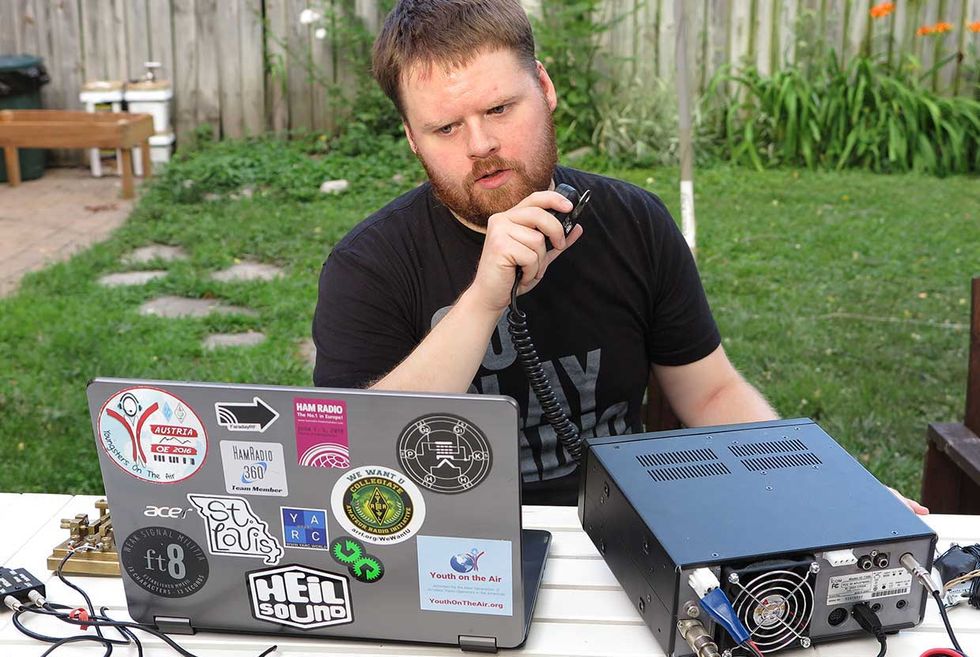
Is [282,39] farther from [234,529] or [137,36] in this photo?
[234,529]

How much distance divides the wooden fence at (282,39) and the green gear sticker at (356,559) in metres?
6.23

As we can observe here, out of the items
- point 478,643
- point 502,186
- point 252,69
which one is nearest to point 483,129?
point 502,186

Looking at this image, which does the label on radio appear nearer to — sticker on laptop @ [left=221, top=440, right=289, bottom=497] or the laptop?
the laptop

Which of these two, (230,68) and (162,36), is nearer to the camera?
(162,36)

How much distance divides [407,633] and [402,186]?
5.28 metres

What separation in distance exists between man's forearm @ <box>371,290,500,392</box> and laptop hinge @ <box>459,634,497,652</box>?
1.50ft

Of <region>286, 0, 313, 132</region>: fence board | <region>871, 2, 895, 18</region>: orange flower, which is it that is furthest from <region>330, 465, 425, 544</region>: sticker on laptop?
<region>871, 2, 895, 18</region>: orange flower

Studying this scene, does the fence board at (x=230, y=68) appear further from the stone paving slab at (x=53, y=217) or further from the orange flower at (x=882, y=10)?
the orange flower at (x=882, y=10)

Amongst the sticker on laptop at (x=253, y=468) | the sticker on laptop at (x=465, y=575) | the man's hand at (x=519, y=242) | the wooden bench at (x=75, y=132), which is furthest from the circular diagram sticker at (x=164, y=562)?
the wooden bench at (x=75, y=132)

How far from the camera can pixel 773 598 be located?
1257 millimetres

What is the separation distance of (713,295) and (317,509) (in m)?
3.66

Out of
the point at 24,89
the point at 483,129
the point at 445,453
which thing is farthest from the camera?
the point at 24,89

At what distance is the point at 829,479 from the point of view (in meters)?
1.42

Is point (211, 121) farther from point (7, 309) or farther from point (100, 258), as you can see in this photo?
point (7, 309)
